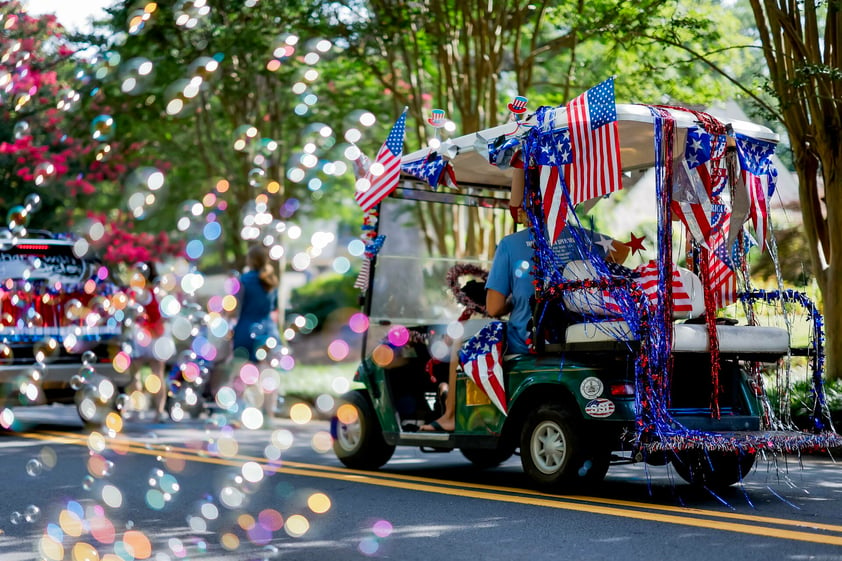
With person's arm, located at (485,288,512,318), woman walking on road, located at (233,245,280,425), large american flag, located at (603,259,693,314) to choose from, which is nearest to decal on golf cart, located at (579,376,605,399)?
large american flag, located at (603,259,693,314)

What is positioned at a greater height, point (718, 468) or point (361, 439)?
point (361, 439)

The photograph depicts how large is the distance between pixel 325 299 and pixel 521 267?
28.5 m

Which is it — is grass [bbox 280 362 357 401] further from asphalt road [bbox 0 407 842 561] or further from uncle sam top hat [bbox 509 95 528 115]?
uncle sam top hat [bbox 509 95 528 115]

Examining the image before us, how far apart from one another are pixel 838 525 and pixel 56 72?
1633 centimetres

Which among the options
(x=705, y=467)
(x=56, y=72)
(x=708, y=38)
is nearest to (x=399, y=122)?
(x=705, y=467)

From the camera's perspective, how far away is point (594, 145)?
703cm

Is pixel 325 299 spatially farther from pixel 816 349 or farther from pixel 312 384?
pixel 816 349

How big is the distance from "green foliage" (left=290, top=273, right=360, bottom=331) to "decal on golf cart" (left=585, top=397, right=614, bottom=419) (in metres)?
28.2

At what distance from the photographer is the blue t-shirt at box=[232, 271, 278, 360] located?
39.7ft

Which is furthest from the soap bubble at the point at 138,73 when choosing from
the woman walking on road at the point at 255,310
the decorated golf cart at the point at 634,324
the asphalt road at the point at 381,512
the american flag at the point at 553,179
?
the american flag at the point at 553,179

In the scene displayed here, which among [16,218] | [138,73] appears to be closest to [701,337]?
[16,218]

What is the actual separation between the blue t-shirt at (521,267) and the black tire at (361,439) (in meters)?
1.64

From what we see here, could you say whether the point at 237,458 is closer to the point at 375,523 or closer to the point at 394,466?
the point at 394,466

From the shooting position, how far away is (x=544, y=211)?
7430mm
